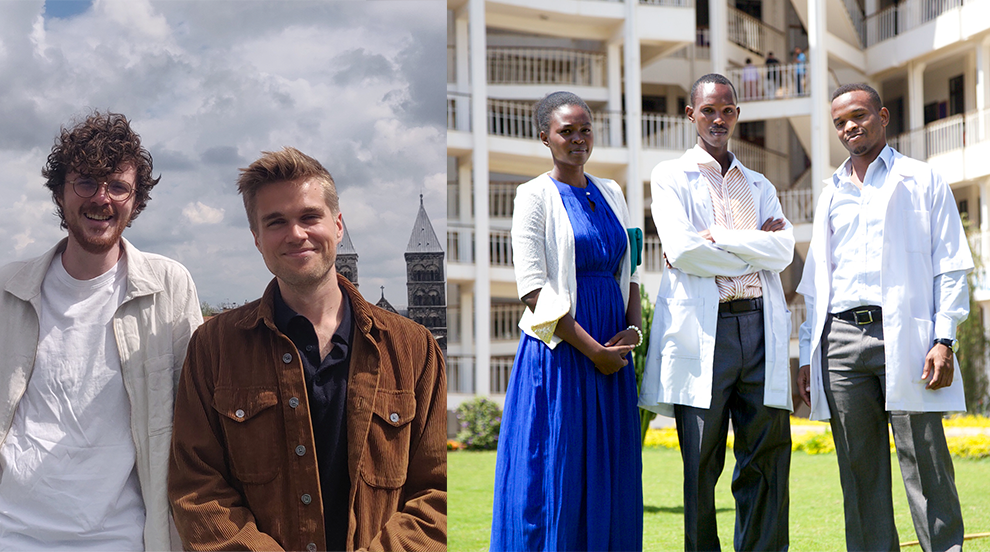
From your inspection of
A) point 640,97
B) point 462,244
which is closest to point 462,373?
point 462,244

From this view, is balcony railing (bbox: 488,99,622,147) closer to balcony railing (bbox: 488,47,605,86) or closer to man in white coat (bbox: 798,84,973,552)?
balcony railing (bbox: 488,47,605,86)

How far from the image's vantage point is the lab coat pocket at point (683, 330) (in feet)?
13.5

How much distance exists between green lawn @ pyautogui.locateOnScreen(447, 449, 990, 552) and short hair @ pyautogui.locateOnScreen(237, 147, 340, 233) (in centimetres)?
309

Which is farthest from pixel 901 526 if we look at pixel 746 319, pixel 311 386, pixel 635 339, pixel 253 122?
pixel 253 122

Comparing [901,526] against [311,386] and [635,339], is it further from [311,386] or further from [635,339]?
[311,386]

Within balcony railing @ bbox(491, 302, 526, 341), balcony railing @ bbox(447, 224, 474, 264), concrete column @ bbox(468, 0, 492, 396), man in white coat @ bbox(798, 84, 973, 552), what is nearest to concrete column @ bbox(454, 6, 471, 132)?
concrete column @ bbox(468, 0, 492, 396)

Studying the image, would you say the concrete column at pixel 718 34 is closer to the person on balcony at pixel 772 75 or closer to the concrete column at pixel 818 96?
the person on balcony at pixel 772 75

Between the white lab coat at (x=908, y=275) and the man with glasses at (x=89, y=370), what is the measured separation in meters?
2.75

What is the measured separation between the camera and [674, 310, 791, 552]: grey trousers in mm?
4117

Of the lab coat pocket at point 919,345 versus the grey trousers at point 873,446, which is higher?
the lab coat pocket at point 919,345

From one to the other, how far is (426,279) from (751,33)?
2162cm

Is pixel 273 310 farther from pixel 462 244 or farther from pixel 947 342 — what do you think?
pixel 462 244

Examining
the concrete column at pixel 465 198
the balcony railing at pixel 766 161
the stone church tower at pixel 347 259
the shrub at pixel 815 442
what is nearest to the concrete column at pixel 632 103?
the balcony railing at pixel 766 161

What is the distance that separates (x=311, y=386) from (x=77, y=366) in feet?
2.90
